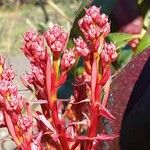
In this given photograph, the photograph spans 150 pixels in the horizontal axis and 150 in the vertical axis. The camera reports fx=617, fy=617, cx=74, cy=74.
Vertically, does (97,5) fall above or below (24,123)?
above

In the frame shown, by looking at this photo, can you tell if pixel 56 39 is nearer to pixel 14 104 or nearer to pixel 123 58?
pixel 14 104

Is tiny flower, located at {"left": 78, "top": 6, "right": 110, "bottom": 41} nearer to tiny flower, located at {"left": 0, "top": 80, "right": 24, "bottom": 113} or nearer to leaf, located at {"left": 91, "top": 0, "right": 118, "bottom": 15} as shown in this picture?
tiny flower, located at {"left": 0, "top": 80, "right": 24, "bottom": 113}

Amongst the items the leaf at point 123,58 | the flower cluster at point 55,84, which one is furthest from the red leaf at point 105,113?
the leaf at point 123,58

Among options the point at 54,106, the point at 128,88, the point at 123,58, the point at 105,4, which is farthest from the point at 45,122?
the point at 123,58

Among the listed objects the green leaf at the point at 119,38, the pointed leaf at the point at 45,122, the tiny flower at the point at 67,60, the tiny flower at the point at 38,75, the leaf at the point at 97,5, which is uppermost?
the leaf at the point at 97,5

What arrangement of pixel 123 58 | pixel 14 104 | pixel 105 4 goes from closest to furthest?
pixel 14 104 → pixel 105 4 → pixel 123 58

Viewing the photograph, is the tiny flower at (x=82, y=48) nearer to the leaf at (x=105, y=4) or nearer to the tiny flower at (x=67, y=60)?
the tiny flower at (x=67, y=60)
